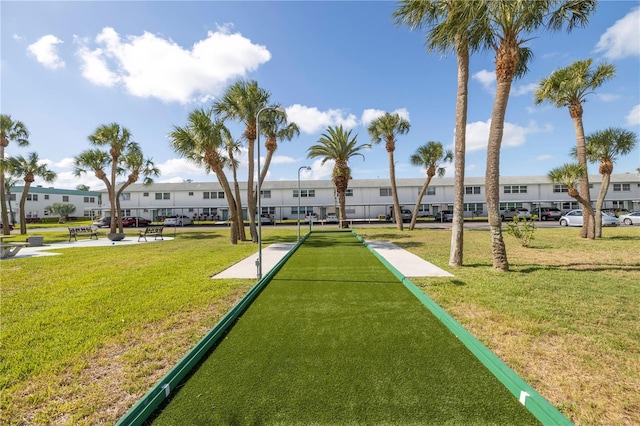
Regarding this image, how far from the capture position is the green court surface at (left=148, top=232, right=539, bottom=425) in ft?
9.51

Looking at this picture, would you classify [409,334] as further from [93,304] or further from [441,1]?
[441,1]

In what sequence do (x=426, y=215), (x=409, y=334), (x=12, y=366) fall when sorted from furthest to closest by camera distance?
(x=426, y=215), (x=409, y=334), (x=12, y=366)

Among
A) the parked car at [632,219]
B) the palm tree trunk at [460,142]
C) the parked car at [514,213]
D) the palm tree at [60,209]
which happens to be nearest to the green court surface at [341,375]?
the palm tree trunk at [460,142]

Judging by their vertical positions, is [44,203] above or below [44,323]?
above

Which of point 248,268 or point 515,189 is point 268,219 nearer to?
point 248,268

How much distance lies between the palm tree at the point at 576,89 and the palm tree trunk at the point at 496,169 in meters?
11.4

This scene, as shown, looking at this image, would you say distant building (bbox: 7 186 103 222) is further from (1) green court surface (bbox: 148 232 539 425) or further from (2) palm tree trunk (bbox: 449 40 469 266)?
(1) green court surface (bbox: 148 232 539 425)

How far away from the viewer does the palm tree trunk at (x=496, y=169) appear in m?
9.14

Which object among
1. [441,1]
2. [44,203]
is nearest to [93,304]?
[441,1]

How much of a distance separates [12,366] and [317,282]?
5.91 m

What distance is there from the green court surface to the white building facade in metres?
41.0

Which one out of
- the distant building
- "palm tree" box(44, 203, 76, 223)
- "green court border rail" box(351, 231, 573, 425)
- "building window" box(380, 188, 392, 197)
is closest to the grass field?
"green court border rail" box(351, 231, 573, 425)

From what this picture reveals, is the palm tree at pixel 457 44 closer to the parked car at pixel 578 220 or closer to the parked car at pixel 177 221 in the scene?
the parked car at pixel 578 220

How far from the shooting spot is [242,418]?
285 cm
